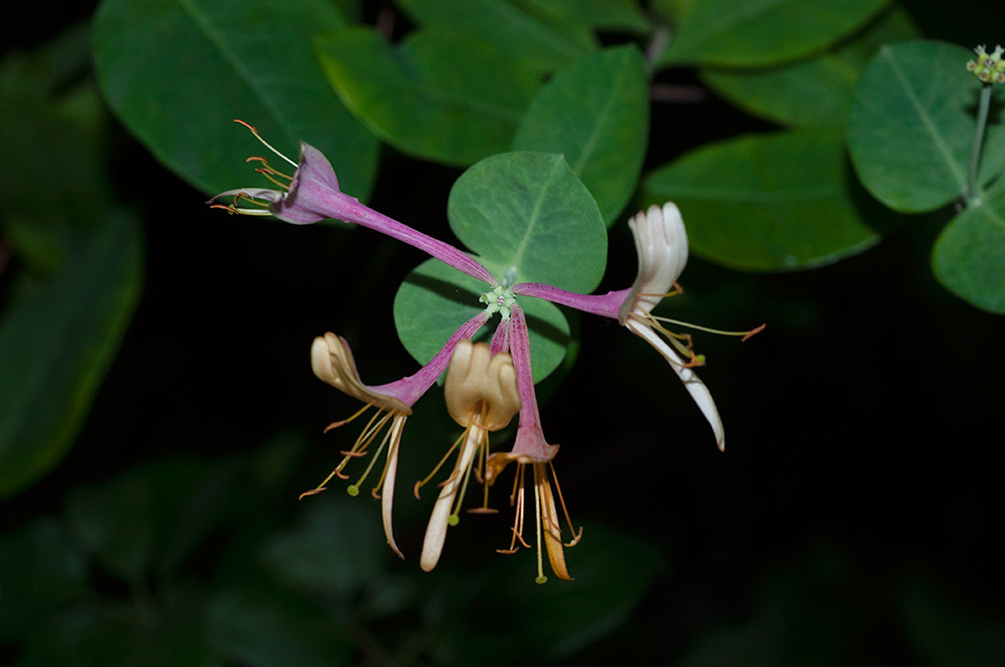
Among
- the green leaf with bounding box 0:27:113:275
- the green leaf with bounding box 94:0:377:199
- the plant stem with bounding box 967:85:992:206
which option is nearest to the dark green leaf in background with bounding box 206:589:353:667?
the green leaf with bounding box 0:27:113:275

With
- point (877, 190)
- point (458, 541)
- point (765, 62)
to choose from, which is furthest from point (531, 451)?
point (458, 541)

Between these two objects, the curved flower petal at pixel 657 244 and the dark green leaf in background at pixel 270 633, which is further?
the dark green leaf in background at pixel 270 633

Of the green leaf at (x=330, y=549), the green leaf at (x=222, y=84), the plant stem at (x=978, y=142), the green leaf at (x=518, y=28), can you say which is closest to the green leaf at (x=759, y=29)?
the green leaf at (x=518, y=28)

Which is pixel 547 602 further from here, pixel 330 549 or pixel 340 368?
pixel 340 368

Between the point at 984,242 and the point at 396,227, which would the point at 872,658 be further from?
the point at 396,227

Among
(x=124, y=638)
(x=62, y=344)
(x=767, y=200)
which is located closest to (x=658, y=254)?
(x=767, y=200)

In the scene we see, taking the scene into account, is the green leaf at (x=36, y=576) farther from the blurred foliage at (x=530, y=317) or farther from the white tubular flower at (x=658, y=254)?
the white tubular flower at (x=658, y=254)

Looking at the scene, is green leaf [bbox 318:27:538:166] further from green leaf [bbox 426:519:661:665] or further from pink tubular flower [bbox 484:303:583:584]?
green leaf [bbox 426:519:661:665]
